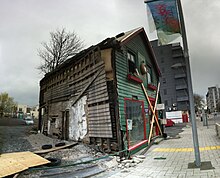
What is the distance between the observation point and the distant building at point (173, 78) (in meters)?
47.9

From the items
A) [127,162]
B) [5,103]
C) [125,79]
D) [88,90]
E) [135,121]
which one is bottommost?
[127,162]

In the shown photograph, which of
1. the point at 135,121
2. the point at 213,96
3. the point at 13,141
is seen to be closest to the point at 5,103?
the point at 13,141

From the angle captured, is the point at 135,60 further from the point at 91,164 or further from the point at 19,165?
the point at 19,165

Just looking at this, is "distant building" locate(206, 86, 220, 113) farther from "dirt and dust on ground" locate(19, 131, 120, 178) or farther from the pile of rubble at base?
"dirt and dust on ground" locate(19, 131, 120, 178)

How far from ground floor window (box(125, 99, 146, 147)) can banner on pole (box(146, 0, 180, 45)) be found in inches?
133

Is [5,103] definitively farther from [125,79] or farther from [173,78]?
[125,79]

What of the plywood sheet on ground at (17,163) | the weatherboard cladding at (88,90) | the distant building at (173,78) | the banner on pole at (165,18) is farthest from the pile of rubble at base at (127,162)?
the distant building at (173,78)

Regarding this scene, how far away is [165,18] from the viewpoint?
562 cm

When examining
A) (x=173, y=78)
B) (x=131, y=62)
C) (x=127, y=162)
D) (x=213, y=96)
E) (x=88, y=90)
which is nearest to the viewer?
(x=127, y=162)

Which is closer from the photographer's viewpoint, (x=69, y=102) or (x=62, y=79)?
(x=69, y=102)

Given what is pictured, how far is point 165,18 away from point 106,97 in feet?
12.3

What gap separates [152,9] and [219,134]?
850 centimetres

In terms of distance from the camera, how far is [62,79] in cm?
1104

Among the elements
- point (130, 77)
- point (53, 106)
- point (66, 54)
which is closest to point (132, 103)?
point (130, 77)
